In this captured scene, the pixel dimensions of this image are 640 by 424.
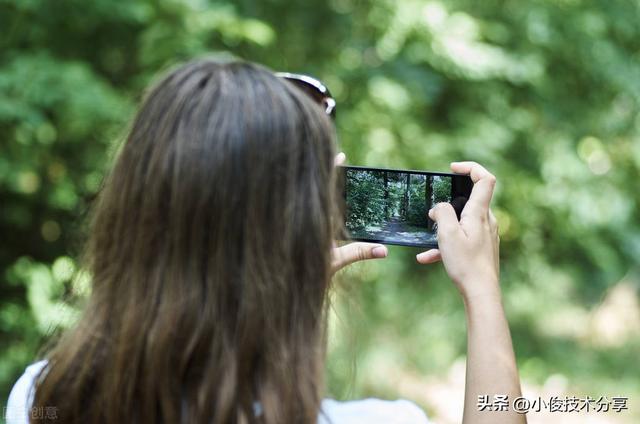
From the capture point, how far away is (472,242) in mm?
1198

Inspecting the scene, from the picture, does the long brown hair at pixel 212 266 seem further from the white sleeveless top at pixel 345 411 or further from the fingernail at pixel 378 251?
the fingernail at pixel 378 251

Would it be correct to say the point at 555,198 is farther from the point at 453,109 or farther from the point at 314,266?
the point at 314,266

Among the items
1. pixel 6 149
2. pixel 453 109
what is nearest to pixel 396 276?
pixel 453 109

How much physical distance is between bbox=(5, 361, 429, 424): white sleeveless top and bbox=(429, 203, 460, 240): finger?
0.33m

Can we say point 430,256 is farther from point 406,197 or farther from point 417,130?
point 417,130

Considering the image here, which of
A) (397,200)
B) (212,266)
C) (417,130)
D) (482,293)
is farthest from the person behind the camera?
(417,130)

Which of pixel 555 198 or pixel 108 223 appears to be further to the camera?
pixel 555 198

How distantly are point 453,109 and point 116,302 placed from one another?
3597mm

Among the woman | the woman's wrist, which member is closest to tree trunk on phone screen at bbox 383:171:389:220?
the woman's wrist

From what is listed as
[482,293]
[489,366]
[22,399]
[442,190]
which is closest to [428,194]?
[442,190]

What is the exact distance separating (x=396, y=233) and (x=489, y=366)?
0.37m

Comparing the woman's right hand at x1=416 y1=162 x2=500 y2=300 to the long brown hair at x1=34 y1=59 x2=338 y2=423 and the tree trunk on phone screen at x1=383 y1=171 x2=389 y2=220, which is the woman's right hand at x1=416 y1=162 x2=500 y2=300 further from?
the long brown hair at x1=34 y1=59 x2=338 y2=423

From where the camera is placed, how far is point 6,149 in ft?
10.4

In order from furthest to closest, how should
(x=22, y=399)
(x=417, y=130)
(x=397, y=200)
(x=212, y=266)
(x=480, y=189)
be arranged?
1. (x=417, y=130)
2. (x=397, y=200)
3. (x=480, y=189)
4. (x=22, y=399)
5. (x=212, y=266)
